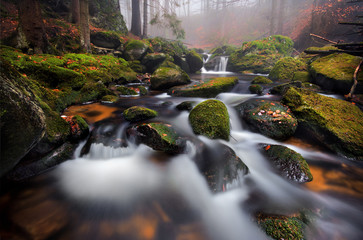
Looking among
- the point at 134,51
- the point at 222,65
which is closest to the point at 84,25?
the point at 134,51

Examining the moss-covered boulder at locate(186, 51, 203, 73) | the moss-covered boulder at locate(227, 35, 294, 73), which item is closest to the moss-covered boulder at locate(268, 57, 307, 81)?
the moss-covered boulder at locate(227, 35, 294, 73)

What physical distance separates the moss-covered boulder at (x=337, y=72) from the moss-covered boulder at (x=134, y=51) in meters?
10.8

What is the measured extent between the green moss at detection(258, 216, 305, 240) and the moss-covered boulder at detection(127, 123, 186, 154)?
1.88 m

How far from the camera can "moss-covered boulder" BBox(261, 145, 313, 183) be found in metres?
2.76

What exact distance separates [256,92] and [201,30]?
50618 mm

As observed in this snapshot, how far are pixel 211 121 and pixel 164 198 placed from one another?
2048 mm

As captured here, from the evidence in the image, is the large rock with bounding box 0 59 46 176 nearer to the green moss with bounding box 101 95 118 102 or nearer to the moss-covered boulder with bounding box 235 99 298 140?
the green moss with bounding box 101 95 118 102

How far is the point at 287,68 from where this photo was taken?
9984 millimetres

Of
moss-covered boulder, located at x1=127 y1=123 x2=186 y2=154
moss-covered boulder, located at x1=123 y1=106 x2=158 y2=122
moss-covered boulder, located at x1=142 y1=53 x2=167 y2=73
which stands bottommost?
moss-covered boulder, located at x1=127 y1=123 x2=186 y2=154

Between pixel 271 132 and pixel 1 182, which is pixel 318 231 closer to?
pixel 271 132

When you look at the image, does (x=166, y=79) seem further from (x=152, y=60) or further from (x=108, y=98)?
(x=152, y=60)

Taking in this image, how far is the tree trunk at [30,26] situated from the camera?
5.99 meters

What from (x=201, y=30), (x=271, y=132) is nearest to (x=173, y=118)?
(x=271, y=132)

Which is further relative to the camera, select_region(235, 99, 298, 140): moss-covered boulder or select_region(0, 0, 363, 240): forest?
select_region(235, 99, 298, 140): moss-covered boulder
